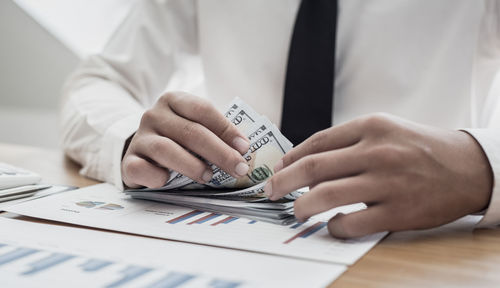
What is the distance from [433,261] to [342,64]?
77cm

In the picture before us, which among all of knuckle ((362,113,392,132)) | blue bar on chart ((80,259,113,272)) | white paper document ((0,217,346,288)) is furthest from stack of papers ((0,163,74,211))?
knuckle ((362,113,392,132))

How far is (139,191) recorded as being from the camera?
75 cm

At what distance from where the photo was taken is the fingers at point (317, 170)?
562 mm

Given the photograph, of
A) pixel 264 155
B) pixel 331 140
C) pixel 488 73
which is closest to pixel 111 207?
pixel 264 155

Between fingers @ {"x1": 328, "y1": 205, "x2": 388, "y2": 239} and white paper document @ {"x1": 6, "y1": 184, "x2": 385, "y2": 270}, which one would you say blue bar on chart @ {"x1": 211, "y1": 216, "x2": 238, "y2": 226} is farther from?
fingers @ {"x1": 328, "y1": 205, "x2": 388, "y2": 239}

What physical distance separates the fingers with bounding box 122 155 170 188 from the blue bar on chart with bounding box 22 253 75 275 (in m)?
0.22

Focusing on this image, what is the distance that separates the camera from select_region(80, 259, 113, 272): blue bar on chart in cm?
46

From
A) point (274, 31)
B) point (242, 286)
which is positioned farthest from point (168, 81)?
point (242, 286)

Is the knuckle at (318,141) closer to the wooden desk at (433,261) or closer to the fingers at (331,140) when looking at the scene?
the fingers at (331,140)

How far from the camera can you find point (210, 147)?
0.66 m

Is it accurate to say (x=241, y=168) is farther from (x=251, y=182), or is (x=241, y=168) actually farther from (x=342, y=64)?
(x=342, y=64)

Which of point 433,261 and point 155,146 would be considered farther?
point 155,146

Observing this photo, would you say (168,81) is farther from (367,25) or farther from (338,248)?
(338,248)

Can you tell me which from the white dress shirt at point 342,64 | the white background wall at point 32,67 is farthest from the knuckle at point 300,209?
the white background wall at point 32,67
